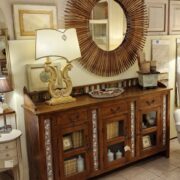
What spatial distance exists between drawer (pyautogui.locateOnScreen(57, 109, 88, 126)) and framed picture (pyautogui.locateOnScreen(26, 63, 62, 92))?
327 mm

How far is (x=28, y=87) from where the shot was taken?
2.54 meters

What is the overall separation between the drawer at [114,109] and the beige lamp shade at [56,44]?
0.59 meters

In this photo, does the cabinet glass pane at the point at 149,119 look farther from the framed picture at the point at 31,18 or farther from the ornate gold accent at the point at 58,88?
the framed picture at the point at 31,18

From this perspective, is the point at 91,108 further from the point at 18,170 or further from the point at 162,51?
the point at 162,51

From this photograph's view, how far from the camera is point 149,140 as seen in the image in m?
3.08

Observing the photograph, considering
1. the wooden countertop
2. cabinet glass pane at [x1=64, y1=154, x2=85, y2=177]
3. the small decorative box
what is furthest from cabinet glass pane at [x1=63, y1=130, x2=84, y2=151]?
the small decorative box

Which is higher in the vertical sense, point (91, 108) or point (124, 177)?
point (91, 108)

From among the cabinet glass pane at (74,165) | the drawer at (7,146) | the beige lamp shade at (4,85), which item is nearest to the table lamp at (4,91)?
the beige lamp shade at (4,85)

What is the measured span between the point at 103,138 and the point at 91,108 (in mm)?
355

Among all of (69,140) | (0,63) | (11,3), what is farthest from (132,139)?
(11,3)

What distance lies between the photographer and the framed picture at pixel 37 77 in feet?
8.23

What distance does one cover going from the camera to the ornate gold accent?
246cm

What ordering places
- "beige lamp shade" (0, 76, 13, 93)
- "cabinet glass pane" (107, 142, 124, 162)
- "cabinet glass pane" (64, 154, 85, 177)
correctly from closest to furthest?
"beige lamp shade" (0, 76, 13, 93) < "cabinet glass pane" (64, 154, 85, 177) < "cabinet glass pane" (107, 142, 124, 162)

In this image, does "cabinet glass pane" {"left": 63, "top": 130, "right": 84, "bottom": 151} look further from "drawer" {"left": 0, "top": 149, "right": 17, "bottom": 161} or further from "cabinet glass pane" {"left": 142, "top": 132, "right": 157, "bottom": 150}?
"cabinet glass pane" {"left": 142, "top": 132, "right": 157, "bottom": 150}
